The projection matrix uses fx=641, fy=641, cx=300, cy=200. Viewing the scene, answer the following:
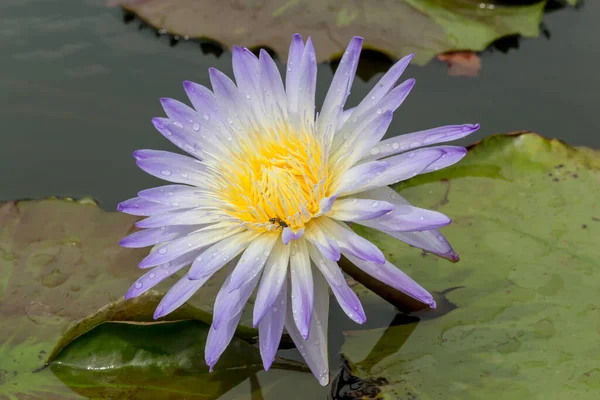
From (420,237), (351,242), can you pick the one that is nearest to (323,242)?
(351,242)

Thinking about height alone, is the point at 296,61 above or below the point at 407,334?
above

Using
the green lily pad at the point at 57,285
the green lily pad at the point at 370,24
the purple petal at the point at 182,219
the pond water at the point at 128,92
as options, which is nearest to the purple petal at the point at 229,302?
the purple petal at the point at 182,219

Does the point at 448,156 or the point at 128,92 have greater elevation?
the point at 448,156

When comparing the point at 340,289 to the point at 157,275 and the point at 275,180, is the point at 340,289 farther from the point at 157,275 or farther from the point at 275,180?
the point at 157,275

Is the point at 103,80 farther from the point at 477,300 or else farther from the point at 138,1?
the point at 477,300

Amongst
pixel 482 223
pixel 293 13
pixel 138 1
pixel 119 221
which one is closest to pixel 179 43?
pixel 138 1

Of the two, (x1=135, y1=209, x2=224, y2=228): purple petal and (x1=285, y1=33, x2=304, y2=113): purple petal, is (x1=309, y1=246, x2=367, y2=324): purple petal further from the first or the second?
(x1=285, y1=33, x2=304, y2=113): purple petal

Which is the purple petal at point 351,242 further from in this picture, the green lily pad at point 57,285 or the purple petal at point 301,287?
the green lily pad at point 57,285
